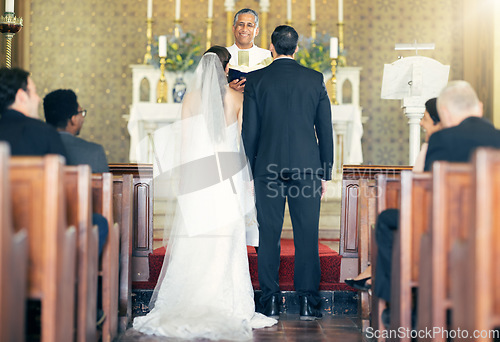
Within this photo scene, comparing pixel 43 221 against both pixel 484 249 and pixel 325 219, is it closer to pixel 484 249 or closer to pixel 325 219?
pixel 484 249

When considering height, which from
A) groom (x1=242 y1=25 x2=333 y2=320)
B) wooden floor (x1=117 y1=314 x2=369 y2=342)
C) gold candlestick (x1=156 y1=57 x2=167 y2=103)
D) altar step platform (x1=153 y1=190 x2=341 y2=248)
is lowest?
wooden floor (x1=117 y1=314 x2=369 y2=342)

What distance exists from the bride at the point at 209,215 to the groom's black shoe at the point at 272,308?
5.5 inches

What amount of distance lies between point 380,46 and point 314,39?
64.7 inches

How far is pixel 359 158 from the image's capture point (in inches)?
288

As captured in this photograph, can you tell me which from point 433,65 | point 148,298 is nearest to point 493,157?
point 148,298

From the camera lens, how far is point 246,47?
5.38 metres

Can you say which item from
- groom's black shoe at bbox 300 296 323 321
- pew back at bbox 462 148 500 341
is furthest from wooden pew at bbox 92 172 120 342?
pew back at bbox 462 148 500 341

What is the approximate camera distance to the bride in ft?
12.5

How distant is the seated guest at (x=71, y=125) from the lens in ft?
12.2

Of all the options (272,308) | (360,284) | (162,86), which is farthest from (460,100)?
(162,86)

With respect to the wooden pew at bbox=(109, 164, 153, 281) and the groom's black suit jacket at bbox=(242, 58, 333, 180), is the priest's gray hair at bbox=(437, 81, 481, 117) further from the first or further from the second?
the wooden pew at bbox=(109, 164, 153, 281)

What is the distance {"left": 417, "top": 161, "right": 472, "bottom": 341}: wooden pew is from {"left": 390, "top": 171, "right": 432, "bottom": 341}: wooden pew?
0.26 m

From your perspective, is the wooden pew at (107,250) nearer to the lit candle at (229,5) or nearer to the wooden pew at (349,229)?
the wooden pew at (349,229)

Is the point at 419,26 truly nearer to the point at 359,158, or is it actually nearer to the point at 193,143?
the point at 359,158
